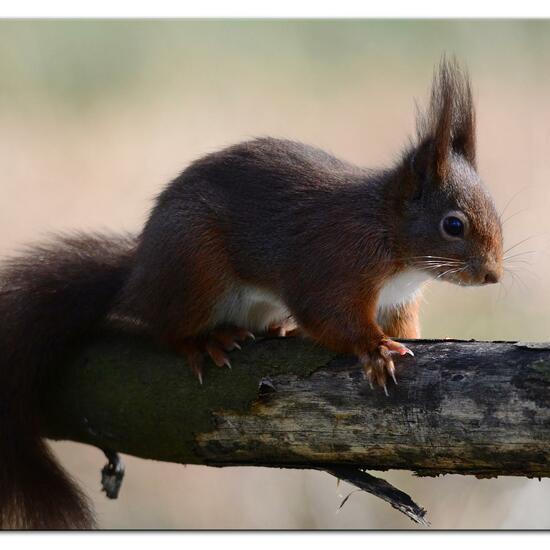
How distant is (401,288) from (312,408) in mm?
570

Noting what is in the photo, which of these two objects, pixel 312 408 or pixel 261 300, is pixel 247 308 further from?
pixel 312 408

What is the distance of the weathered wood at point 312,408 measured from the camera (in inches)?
75.9

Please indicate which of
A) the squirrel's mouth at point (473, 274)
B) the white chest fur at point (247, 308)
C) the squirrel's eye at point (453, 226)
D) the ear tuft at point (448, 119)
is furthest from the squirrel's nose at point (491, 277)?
the white chest fur at point (247, 308)

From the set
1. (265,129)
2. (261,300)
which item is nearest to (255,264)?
(261,300)

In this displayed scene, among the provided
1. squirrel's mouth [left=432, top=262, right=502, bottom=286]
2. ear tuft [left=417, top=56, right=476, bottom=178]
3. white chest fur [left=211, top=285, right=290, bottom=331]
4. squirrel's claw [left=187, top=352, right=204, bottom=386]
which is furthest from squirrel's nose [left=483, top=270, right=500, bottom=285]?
squirrel's claw [left=187, top=352, right=204, bottom=386]

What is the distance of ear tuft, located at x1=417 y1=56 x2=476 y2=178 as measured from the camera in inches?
94.7

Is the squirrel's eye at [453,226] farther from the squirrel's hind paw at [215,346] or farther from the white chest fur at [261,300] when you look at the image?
the squirrel's hind paw at [215,346]

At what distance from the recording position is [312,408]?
2.13 m

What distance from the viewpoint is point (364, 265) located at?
244cm

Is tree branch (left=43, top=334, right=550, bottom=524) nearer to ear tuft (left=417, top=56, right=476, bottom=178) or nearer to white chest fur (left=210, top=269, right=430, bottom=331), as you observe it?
white chest fur (left=210, top=269, right=430, bottom=331)

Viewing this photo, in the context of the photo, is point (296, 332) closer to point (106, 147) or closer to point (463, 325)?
point (463, 325)

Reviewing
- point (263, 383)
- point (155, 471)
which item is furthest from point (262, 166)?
point (155, 471)

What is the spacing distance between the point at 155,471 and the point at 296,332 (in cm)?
110

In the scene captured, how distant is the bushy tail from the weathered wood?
0.06 m
